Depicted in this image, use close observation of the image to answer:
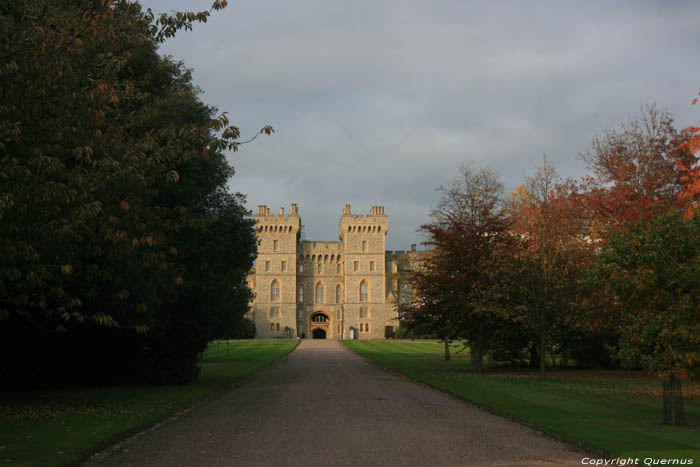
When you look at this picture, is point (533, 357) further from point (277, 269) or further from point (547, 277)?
point (277, 269)

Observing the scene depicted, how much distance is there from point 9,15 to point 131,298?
7400 mm

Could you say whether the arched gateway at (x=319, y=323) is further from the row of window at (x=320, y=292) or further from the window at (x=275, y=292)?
the window at (x=275, y=292)

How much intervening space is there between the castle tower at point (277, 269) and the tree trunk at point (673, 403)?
72.8 metres

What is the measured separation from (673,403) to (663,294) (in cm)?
219

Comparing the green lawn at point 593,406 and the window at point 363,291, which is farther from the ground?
the window at point 363,291

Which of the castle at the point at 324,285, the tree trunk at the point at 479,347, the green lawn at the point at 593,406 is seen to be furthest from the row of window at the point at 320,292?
the green lawn at the point at 593,406

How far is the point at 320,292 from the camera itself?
284 ft

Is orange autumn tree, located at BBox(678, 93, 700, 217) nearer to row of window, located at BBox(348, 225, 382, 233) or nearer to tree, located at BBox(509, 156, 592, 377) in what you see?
tree, located at BBox(509, 156, 592, 377)

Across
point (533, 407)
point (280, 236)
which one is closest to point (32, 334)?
point (533, 407)

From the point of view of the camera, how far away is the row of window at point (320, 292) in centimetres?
8425

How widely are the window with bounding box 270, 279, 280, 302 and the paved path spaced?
67.1 meters

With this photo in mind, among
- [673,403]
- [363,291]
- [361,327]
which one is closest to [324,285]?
[363,291]

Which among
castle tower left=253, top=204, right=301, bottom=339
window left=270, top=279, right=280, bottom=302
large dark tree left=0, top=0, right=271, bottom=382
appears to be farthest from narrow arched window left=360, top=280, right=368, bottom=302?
large dark tree left=0, top=0, right=271, bottom=382

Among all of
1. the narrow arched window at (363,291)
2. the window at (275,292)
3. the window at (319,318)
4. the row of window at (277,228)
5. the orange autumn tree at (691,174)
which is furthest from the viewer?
the window at (319,318)
